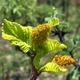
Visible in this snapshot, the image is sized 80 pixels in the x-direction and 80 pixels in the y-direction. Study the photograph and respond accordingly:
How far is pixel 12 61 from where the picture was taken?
2678 millimetres

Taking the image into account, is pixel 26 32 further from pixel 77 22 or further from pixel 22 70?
pixel 77 22

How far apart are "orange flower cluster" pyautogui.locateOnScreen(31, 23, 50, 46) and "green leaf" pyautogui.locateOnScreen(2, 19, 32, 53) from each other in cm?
4

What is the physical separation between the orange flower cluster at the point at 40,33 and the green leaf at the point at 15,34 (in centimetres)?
4

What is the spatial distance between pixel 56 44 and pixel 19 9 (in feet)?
4.29

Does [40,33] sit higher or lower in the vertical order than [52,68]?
higher

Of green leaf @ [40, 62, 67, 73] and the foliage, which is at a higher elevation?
the foliage

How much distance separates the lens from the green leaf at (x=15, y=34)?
97 cm

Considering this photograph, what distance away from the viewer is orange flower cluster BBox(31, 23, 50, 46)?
900 mm

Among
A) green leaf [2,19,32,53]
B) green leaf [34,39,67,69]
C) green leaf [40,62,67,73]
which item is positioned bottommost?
Result: green leaf [40,62,67,73]

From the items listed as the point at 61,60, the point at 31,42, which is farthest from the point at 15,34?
the point at 61,60

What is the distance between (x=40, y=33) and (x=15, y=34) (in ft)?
0.33

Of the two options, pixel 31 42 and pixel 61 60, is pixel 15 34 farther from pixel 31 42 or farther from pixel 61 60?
pixel 61 60

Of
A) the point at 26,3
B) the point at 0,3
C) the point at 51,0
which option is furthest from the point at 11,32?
the point at 51,0

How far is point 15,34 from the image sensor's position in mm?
974
